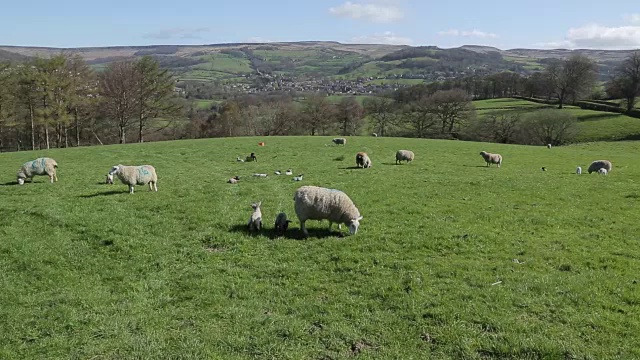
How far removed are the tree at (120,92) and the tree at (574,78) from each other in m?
82.9

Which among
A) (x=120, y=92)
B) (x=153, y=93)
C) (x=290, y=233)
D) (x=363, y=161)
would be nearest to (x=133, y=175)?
(x=290, y=233)

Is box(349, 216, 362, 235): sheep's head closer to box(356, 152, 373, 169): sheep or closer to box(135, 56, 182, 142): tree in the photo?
box(356, 152, 373, 169): sheep

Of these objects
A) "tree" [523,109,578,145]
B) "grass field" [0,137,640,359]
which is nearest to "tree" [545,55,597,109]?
"tree" [523,109,578,145]

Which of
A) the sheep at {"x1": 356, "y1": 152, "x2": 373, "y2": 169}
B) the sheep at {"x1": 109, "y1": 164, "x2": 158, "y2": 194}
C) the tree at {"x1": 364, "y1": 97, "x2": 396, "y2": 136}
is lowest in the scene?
the sheep at {"x1": 356, "y1": 152, "x2": 373, "y2": 169}

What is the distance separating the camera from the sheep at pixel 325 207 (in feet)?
46.8

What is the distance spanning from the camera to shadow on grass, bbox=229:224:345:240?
14391 millimetres

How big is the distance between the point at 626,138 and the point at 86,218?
248 ft

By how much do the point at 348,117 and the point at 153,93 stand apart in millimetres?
36753

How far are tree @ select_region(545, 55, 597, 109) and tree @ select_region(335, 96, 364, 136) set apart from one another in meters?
44.1

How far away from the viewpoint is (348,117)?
82562mm

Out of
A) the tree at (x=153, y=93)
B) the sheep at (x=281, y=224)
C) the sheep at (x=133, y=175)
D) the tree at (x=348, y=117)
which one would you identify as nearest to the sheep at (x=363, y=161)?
the sheep at (x=133, y=175)

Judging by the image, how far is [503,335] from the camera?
844 centimetres

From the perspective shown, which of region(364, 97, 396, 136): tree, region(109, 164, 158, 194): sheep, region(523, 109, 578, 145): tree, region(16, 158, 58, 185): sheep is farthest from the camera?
region(364, 97, 396, 136): tree

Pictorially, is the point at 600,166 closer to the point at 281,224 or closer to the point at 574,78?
the point at 281,224
